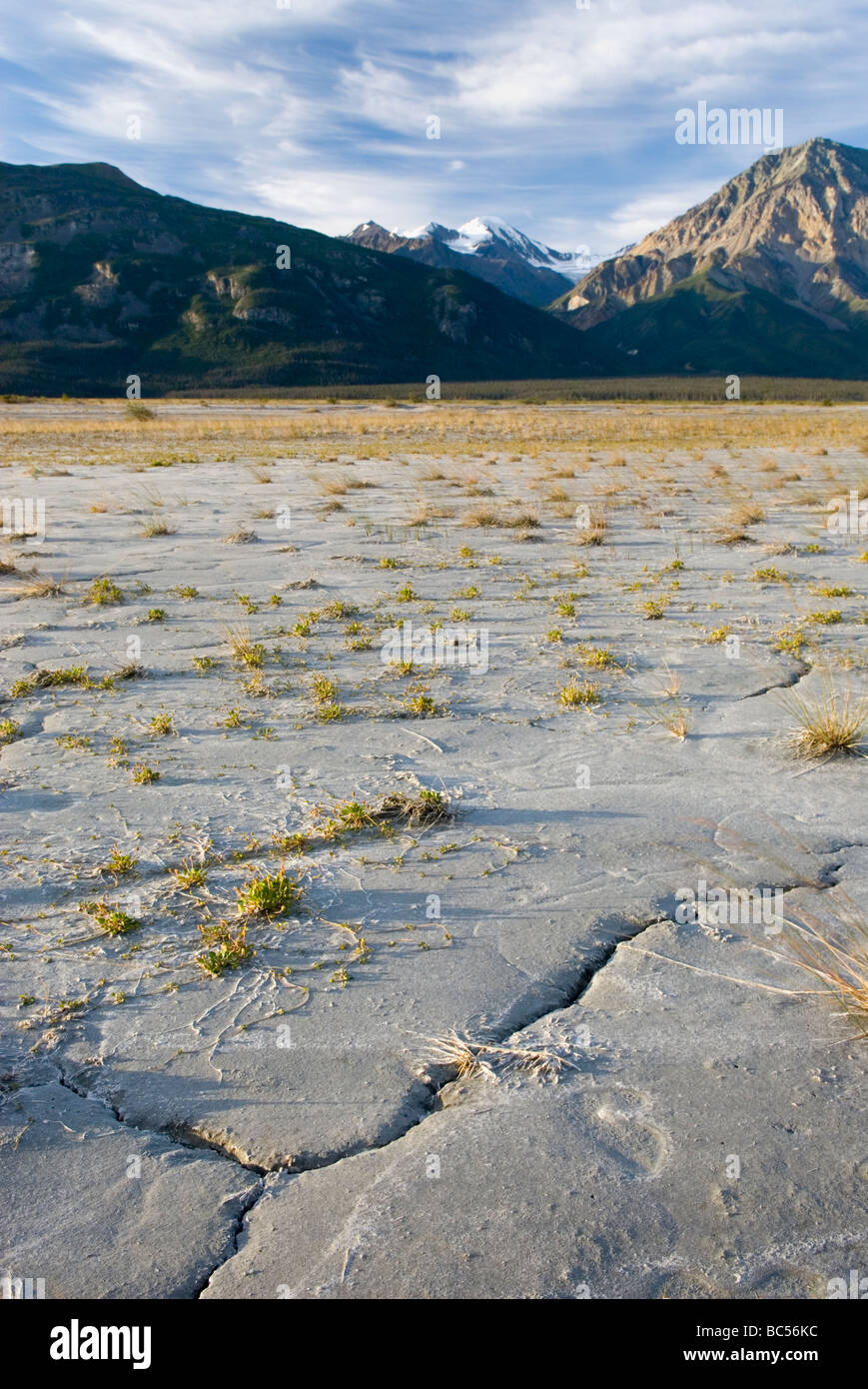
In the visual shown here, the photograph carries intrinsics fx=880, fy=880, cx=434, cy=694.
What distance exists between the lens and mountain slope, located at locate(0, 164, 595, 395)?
372ft

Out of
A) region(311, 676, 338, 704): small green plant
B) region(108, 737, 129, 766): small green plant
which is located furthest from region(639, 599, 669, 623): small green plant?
region(108, 737, 129, 766): small green plant

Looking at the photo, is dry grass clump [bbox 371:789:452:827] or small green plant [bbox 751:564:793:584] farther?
small green plant [bbox 751:564:793:584]

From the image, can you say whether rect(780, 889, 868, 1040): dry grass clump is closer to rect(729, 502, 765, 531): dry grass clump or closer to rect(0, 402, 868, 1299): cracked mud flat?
rect(0, 402, 868, 1299): cracked mud flat

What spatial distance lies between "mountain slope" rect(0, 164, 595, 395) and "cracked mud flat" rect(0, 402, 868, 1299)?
104217 millimetres

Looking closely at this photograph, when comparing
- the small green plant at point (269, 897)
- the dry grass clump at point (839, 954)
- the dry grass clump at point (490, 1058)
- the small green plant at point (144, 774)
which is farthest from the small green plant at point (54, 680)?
the dry grass clump at point (839, 954)

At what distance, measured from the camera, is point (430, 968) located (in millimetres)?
2707

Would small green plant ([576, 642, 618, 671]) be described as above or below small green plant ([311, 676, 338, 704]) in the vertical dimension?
above

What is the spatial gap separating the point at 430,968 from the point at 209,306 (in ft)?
461

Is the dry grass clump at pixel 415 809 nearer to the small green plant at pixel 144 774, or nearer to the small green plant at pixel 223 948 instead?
the small green plant at pixel 223 948

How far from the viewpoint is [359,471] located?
57.1 ft

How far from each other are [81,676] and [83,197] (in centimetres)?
17046

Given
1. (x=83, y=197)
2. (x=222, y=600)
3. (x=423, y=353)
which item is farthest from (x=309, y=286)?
(x=222, y=600)
